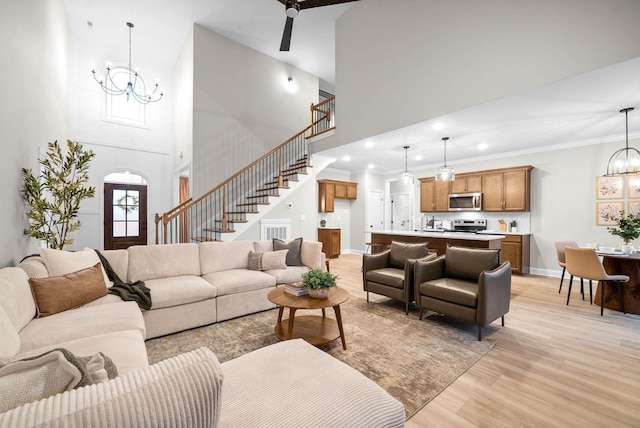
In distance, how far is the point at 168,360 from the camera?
0.72 meters

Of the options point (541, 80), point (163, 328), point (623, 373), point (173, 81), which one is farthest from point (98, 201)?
point (623, 373)

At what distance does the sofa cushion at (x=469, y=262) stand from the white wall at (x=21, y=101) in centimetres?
460

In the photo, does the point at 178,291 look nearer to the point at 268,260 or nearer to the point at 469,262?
the point at 268,260

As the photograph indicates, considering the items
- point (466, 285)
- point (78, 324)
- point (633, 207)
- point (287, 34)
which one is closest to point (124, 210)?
point (78, 324)

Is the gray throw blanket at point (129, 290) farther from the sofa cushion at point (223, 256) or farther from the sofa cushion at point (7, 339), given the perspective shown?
the sofa cushion at point (7, 339)

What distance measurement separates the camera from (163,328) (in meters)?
2.78

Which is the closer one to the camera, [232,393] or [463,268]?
[232,393]

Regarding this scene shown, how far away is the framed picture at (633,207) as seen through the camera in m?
4.72

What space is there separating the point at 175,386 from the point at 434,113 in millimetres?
4241

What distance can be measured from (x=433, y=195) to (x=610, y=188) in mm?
3280

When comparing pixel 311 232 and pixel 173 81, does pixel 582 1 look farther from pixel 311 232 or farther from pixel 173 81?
pixel 173 81

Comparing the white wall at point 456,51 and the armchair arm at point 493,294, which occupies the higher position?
the white wall at point 456,51

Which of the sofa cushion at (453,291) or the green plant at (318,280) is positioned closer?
the green plant at (318,280)

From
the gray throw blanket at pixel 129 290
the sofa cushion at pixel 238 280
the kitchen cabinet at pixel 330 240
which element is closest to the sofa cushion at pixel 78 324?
the gray throw blanket at pixel 129 290
